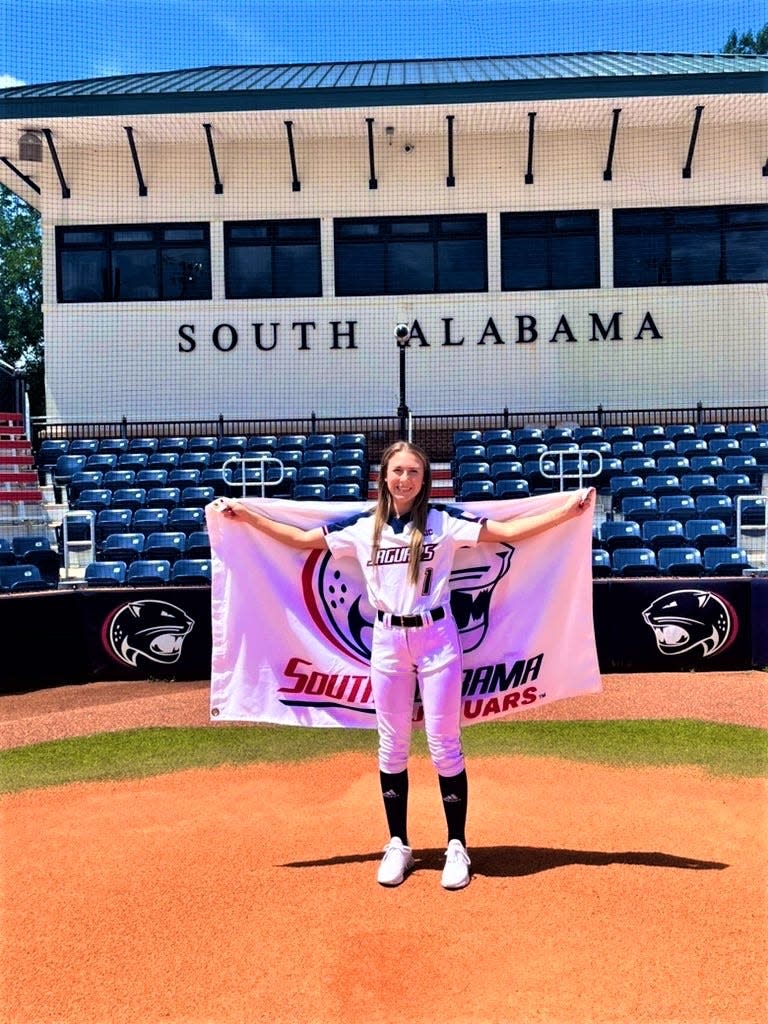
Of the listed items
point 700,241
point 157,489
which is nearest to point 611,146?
point 700,241

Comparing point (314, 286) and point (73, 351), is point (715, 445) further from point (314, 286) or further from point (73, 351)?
point (73, 351)

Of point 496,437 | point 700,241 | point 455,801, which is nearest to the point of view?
point 455,801

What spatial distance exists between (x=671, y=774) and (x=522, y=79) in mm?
18102

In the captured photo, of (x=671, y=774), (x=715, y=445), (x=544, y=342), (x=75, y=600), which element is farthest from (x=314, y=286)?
(x=671, y=774)

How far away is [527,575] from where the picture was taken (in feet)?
18.2

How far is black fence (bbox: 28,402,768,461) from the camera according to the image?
2162cm

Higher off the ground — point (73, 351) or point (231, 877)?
point (73, 351)

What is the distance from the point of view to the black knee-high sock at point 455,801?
4.93 metres

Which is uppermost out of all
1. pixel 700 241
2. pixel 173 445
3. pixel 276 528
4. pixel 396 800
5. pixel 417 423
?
pixel 700 241

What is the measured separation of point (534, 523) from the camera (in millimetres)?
5102

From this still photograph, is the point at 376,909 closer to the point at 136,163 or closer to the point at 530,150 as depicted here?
the point at 530,150

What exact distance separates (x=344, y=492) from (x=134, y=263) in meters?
10.0

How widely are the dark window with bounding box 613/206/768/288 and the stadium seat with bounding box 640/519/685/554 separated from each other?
9.88 meters

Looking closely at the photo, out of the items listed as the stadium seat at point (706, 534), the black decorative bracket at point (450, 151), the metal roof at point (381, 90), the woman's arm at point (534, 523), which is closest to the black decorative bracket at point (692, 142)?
the metal roof at point (381, 90)
